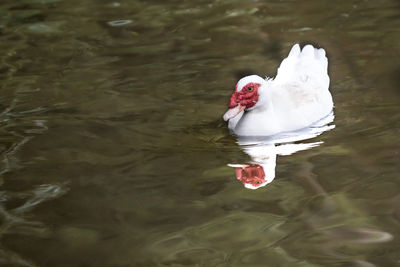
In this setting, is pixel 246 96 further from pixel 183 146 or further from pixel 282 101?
pixel 183 146

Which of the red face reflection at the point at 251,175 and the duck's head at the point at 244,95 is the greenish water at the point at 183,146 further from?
the duck's head at the point at 244,95

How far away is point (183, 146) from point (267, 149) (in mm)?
667

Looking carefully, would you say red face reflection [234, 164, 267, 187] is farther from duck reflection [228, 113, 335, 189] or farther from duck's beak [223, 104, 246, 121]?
duck's beak [223, 104, 246, 121]

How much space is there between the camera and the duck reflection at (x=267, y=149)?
16.8ft

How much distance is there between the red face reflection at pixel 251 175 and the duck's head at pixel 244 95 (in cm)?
72

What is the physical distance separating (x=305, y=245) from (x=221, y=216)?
63 cm

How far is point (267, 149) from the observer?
572cm

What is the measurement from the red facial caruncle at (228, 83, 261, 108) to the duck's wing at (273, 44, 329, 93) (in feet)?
1.65

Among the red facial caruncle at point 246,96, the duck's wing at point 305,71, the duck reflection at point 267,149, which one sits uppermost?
the red facial caruncle at point 246,96

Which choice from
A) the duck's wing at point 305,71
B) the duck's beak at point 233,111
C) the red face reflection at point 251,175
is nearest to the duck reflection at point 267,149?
the red face reflection at point 251,175

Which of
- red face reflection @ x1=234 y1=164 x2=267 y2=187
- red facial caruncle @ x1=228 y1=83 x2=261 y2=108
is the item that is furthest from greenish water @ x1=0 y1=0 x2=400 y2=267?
red facial caruncle @ x1=228 y1=83 x2=261 y2=108

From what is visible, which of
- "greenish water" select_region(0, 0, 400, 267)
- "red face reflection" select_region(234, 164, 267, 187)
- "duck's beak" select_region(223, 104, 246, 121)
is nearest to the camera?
"greenish water" select_region(0, 0, 400, 267)

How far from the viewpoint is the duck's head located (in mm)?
5973

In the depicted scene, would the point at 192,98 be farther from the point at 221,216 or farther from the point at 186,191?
the point at 221,216
